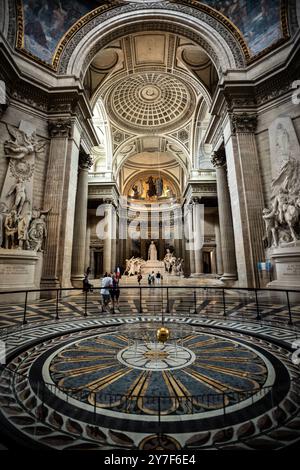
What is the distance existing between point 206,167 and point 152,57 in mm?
10413

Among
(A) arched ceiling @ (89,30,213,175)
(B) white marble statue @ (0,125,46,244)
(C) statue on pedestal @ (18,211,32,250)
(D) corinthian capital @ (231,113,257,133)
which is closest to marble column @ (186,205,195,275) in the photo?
(A) arched ceiling @ (89,30,213,175)

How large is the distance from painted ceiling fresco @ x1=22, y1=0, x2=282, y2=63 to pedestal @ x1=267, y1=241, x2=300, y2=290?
9279 millimetres

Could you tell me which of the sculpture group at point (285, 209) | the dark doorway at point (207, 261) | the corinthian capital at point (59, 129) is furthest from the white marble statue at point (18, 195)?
the dark doorway at point (207, 261)

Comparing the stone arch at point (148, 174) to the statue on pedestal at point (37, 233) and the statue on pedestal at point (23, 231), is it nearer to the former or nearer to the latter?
the statue on pedestal at point (37, 233)

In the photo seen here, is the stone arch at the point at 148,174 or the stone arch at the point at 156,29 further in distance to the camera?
the stone arch at the point at 148,174

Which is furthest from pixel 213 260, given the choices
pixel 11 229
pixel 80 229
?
pixel 11 229

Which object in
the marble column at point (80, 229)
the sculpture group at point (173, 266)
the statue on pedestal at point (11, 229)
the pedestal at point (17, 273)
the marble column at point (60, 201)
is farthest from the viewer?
the sculpture group at point (173, 266)

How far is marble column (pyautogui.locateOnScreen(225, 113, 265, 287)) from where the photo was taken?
8695 mm

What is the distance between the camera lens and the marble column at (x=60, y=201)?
8.85 meters

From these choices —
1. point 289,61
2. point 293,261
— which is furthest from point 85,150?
point 293,261

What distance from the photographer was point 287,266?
7.18 metres

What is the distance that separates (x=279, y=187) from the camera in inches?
318

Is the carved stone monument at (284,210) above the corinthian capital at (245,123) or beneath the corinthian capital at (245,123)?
beneath

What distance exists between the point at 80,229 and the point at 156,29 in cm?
1195
